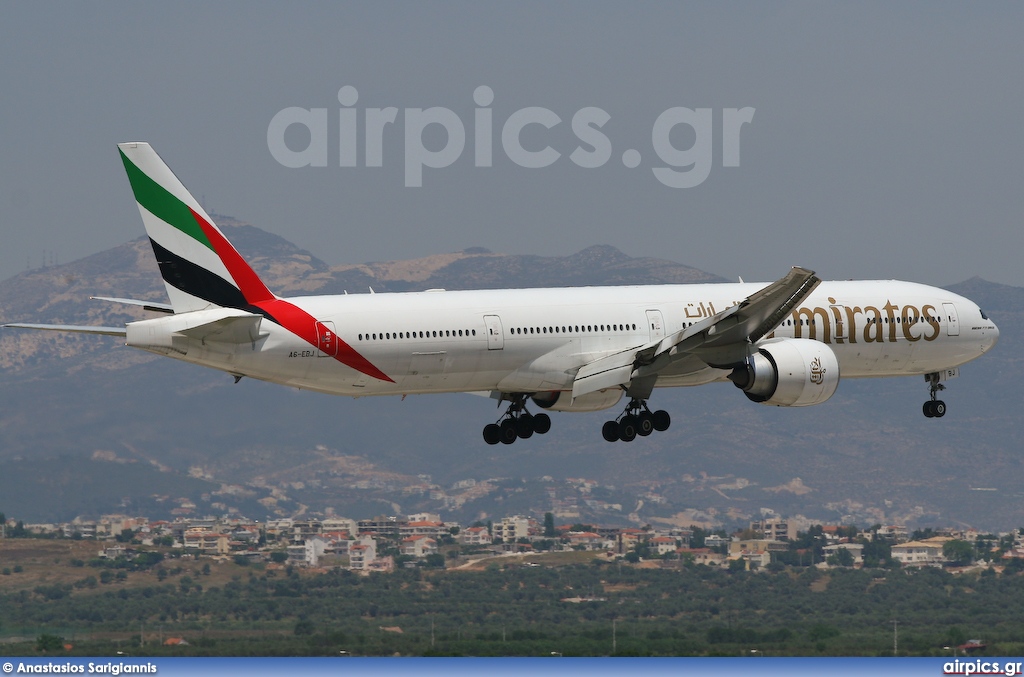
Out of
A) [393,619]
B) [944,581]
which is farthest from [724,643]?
[944,581]

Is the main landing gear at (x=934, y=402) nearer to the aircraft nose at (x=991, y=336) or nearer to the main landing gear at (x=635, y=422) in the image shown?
the aircraft nose at (x=991, y=336)

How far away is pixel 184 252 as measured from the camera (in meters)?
52.8

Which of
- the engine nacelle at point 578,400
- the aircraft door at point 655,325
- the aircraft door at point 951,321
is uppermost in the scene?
the aircraft door at point 951,321

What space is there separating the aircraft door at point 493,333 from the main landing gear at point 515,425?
5065 mm

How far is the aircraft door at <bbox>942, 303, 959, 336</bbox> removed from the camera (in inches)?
2456

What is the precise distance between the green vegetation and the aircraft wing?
224ft

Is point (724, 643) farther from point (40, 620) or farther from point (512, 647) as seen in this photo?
point (40, 620)

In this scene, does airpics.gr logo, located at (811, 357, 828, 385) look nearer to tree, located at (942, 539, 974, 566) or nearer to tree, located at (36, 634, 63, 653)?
tree, located at (36, 634, 63, 653)

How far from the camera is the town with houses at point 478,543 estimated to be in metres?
158

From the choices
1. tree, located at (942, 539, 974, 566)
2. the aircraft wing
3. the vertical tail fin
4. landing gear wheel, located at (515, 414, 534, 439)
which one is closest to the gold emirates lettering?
the aircraft wing

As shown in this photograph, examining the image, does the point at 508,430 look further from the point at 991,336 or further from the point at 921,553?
the point at 921,553

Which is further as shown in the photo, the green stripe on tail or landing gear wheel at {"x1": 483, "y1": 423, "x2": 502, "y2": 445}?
landing gear wheel at {"x1": 483, "y1": 423, "x2": 502, "y2": 445}

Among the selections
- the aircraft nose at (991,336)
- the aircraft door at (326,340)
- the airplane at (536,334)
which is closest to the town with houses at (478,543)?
the aircraft nose at (991,336)

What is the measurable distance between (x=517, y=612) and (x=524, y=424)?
282 feet
